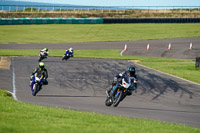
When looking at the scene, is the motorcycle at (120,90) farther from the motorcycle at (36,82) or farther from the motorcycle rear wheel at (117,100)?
the motorcycle at (36,82)

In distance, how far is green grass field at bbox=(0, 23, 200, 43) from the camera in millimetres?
63281

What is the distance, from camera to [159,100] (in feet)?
62.5

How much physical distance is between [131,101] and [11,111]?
26.1 feet

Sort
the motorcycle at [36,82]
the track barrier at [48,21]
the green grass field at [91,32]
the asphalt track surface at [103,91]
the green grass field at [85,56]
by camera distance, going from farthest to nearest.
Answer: the track barrier at [48,21] < the green grass field at [91,32] < the motorcycle at [36,82] < the asphalt track surface at [103,91] < the green grass field at [85,56]

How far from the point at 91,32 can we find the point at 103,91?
161 ft

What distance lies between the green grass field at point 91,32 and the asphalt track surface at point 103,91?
29.1 meters

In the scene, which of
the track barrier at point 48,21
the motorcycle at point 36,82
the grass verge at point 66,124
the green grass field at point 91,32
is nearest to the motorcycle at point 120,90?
the grass verge at point 66,124

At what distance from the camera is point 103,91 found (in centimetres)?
2161

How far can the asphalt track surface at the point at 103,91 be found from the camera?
52.7ft

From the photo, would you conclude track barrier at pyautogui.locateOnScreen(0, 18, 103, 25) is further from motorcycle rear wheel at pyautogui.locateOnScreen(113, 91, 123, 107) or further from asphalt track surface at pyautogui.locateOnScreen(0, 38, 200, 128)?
motorcycle rear wheel at pyautogui.locateOnScreen(113, 91, 123, 107)

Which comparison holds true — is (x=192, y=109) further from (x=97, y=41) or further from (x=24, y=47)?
(x=97, y=41)

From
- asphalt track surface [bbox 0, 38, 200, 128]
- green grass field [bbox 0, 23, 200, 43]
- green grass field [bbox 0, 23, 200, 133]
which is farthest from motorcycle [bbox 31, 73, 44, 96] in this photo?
green grass field [bbox 0, 23, 200, 43]

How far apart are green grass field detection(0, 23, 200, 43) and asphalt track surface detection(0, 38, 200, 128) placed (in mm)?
29074

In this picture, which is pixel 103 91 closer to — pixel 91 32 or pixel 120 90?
pixel 120 90
